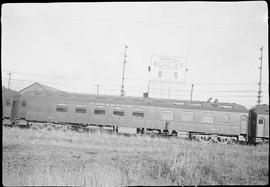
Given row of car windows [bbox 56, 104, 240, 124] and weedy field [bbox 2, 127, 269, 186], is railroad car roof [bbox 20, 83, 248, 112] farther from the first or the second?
weedy field [bbox 2, 127, 269, 186]

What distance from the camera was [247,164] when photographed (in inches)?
348

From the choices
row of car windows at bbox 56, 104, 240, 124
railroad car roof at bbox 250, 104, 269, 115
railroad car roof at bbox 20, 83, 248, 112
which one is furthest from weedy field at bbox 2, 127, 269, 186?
railroad car roof at bbox 250, 104, 269, 115

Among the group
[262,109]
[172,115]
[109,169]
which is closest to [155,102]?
[172,115]

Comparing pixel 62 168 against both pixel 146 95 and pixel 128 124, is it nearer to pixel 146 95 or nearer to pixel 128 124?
pixel 128 124

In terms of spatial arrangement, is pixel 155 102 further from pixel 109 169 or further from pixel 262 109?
pixel 109 169

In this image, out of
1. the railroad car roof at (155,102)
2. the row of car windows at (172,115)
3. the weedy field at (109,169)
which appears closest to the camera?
the weedy field at (109,169)

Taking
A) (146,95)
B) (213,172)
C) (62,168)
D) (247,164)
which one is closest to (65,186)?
(62,168)

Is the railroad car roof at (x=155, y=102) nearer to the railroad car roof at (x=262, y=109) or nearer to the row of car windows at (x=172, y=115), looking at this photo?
the row of car windows at (x=172, y=115)

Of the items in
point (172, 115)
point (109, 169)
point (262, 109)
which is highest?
point (262, 109)

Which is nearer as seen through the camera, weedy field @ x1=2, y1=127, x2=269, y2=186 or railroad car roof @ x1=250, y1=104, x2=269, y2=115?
weedy field @ x1=2, y1=127, x2=269, y2=186

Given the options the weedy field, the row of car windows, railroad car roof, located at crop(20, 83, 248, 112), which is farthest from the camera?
railroad car roof, located at crop(20, 83, 248, 112)

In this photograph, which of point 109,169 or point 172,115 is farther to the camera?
point 172,115

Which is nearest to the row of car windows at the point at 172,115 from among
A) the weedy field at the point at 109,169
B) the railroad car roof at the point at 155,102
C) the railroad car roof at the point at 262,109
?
the railroad car roof at the point at 155,102

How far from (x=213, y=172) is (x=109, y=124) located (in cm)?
1056
